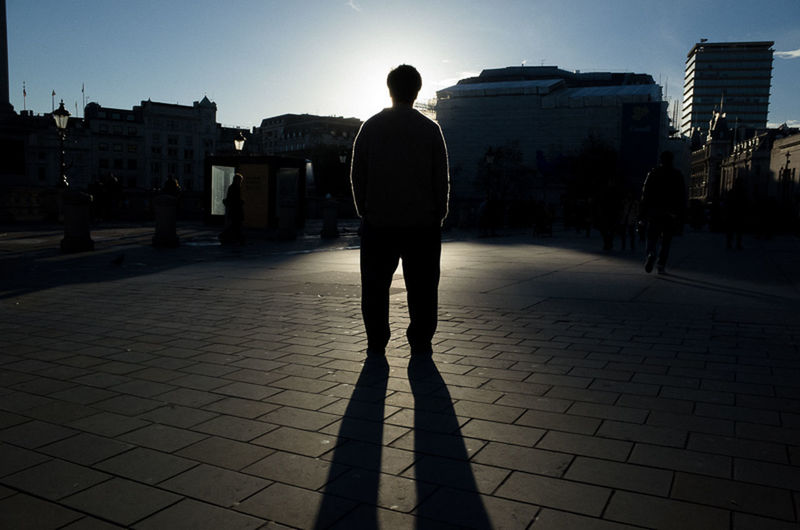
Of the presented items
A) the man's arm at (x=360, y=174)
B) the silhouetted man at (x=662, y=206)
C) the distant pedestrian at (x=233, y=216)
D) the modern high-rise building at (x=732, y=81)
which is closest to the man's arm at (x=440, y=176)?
the man's arm at (x=360, y=174)

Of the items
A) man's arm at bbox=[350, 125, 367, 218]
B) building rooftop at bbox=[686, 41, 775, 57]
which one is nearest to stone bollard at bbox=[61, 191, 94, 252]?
man's arm at bbox=[350, 125, 367, 218]

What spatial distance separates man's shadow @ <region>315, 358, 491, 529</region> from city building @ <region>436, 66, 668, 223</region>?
70701 millimetres

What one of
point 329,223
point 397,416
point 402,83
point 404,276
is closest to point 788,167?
point 329,223

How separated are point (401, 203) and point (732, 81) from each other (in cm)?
21959

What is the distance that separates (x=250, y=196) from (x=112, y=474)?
2108cm

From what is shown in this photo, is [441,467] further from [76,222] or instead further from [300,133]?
[300,133]

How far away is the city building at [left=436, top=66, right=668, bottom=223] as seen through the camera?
78.1 metres

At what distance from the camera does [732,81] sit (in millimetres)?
193125

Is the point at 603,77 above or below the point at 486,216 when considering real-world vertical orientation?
above

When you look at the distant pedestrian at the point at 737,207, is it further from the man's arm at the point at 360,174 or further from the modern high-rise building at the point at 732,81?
the modern high-rise building at the point at 732,81

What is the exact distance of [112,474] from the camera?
2.43 m

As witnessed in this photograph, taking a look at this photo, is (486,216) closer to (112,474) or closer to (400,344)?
(400,344)

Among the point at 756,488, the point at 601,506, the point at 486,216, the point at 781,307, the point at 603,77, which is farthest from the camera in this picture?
the point at 603,77

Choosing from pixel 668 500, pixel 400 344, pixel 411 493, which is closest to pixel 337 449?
pixel 411 493
